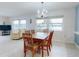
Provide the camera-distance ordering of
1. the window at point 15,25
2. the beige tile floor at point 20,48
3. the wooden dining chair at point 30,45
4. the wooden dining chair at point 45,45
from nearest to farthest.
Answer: the window at point 15,25 → the wooden dining chair at point 30,45 → the beige tile floor at point 20,48 → the wooden dining chair at point 45,45

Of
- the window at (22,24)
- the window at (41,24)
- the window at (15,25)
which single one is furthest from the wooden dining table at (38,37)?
the window at (15,25)

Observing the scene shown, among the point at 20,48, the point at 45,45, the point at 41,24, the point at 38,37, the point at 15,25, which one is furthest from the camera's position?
the point at 20,48

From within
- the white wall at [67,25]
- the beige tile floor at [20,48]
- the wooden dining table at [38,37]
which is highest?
the white wall at [67,25]

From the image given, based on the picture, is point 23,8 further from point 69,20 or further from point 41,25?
point 69,20

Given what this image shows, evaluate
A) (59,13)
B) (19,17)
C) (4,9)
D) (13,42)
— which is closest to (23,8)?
(19,17)

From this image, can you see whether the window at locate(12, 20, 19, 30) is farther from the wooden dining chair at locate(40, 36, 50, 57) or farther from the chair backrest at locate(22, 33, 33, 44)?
the wooden dining chair at locate(40, 36, 50, 57)

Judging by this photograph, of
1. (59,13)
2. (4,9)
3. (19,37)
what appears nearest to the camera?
(4,9)

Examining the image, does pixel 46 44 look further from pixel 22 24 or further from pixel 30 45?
pixel 22 24

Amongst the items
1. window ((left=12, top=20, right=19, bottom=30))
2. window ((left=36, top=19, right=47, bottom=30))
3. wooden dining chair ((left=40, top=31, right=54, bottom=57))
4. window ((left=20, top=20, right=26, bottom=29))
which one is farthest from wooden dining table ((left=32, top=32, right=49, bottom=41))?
window ((left=12, top=20, right=19, bottom=30))

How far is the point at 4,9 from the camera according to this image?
2.58 m

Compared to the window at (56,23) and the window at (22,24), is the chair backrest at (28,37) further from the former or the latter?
the window at (56,23)

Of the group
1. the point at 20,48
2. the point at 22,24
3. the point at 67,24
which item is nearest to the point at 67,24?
the point at 67,24

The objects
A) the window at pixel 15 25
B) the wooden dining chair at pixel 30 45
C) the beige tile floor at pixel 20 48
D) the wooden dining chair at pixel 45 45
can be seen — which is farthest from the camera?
the wooden dining chair at pixel 45 45

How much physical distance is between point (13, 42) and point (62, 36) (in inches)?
64.8
